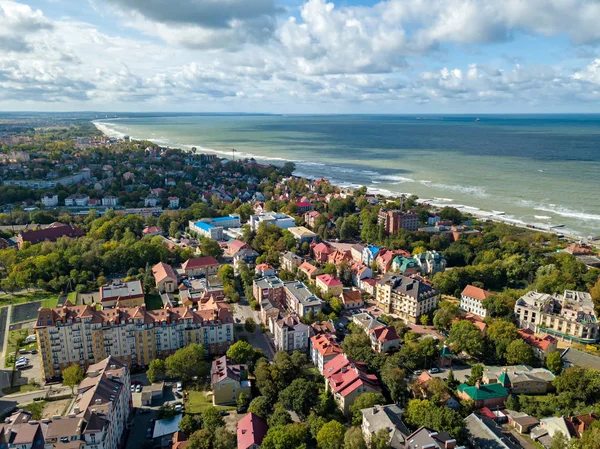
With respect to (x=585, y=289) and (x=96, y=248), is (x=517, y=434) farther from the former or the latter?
(x=96, y=248)

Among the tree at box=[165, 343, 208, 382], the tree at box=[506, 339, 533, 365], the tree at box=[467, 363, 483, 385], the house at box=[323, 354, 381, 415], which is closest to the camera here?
the house at box=[323, 354, 381, 415]

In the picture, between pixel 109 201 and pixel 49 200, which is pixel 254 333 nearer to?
pixel 109 201

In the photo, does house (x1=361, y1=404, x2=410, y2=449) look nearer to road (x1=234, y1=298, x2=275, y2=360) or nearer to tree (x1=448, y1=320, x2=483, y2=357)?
tree (x1=448, y1=320, x2=483, y2=357)

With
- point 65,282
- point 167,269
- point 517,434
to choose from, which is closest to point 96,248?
point 65,282

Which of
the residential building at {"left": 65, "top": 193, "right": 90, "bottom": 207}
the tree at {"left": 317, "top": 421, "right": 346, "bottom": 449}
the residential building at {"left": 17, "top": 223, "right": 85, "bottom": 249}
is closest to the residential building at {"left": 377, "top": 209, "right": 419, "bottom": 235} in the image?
the tree at {"left": 317, "top": 421, "right": 346, "bottom": 449}

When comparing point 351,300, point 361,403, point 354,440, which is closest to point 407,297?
point 351,300

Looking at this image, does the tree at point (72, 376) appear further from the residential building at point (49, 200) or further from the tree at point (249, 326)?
the residential building at point (49, 200)
